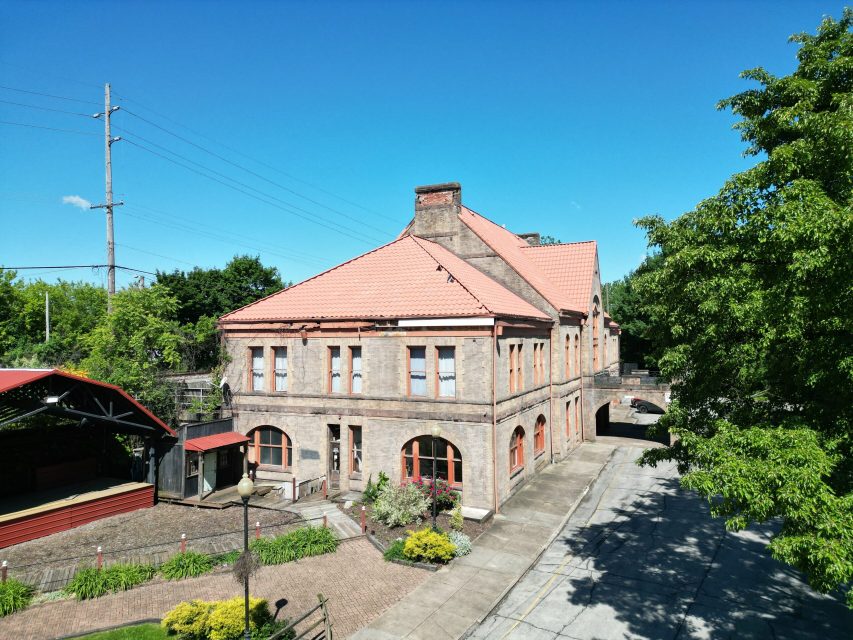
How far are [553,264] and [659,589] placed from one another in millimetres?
25066

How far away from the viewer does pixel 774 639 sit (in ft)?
40.5

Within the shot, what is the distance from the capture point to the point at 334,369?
78.4 feet

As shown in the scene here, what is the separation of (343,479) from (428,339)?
7.47 metres

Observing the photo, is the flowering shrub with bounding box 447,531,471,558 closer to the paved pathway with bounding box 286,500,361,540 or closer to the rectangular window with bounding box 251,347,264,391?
the paved pathway with bounding box 286,500,361,540

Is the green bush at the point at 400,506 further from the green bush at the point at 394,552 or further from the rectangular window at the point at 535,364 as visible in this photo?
the rectangular window at the point at 535,364

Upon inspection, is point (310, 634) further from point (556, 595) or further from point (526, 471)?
point (526, 471)

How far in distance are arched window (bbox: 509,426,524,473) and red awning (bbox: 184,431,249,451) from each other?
12.2 m

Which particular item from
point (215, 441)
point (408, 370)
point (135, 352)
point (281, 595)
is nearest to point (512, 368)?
point (408, 370)

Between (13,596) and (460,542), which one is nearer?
(13,596)

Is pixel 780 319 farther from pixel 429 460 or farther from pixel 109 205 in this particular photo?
pixel 109 205

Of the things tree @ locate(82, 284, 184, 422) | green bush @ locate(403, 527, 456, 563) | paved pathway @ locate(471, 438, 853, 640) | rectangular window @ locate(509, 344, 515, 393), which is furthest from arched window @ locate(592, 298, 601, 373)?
tree @ locate(82, 284, 184, 422)

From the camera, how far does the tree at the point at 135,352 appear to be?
26.8m

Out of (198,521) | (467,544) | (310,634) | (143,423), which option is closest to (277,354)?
(143,423)

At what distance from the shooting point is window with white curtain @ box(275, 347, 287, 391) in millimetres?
24906
